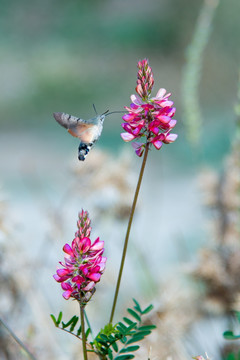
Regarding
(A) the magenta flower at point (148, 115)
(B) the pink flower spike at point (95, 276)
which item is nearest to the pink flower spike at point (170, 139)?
(A) the magenta flower at point (148, 115)

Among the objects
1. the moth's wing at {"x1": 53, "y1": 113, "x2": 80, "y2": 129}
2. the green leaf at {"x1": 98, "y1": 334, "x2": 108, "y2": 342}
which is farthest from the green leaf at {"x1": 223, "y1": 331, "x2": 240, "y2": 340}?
the moth's wing at {"x1": 53, "y1": 113, "x2": 80, "y2": 129}

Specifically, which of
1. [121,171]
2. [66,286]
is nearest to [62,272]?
[66,286]

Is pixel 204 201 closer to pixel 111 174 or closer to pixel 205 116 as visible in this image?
pixel 111 174

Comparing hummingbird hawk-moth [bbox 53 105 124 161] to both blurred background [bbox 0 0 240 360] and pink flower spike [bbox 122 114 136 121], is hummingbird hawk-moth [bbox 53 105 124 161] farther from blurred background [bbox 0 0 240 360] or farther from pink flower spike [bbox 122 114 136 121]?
blurred background [bbox 0 0 240 360]

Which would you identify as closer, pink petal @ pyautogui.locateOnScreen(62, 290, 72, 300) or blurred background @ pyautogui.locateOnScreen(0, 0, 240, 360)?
pink petal @ pyautogui.locateOnScreen(62, 290, 72, 300)

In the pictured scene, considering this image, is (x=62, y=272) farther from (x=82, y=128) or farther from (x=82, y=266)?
(x=82, y=128)

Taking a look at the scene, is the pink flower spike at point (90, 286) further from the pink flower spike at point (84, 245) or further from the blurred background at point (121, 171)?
the blurred background at point (121, 171)

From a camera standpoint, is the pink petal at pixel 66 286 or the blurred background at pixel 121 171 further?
the blurred background at pixel 121 171

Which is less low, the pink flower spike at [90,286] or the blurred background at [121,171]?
the blurred background at [121,171]
